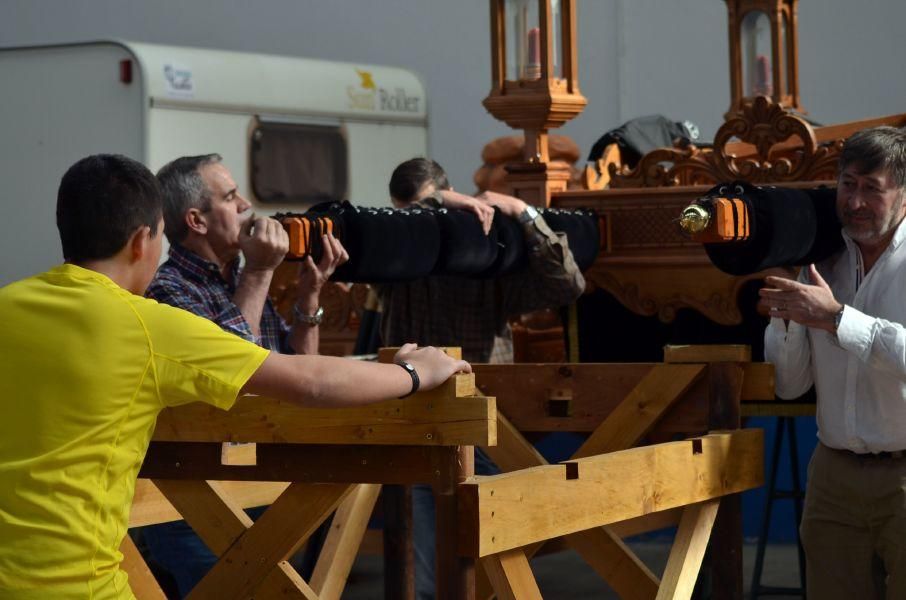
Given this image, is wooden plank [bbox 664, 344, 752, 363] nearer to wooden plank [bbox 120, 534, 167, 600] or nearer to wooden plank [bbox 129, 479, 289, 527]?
wooden plank [bbox 129, 479, 289, 527]

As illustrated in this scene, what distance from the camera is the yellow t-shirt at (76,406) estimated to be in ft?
8.77

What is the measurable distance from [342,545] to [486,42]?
7.98 m

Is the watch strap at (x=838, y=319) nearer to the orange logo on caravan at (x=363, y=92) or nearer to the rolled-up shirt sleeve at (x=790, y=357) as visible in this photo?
the rolled-up shirt sleeve at (x=790, y=357)

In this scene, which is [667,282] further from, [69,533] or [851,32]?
[851,32]

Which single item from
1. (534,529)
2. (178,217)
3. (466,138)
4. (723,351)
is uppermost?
(466,138)

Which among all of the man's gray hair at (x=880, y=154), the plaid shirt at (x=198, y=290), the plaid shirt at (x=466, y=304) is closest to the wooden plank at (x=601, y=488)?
the man's gray hair at (x=880, y=154)

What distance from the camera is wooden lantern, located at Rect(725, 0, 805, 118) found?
702 cm

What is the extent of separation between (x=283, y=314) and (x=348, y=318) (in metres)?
0.28

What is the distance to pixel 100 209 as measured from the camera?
2.81 m

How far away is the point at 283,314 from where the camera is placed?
659 centimetres

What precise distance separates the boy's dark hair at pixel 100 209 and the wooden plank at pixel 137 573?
1.05 meters

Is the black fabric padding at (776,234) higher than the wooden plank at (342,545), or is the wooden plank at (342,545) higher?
the black fabric padding at (776,234)

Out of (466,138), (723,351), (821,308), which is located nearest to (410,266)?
(723,351)

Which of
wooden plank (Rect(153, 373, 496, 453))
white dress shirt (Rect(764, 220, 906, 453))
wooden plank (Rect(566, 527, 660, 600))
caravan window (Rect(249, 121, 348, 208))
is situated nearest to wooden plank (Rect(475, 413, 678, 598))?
wooden plank (Rect(566, 527, 660, 600))
